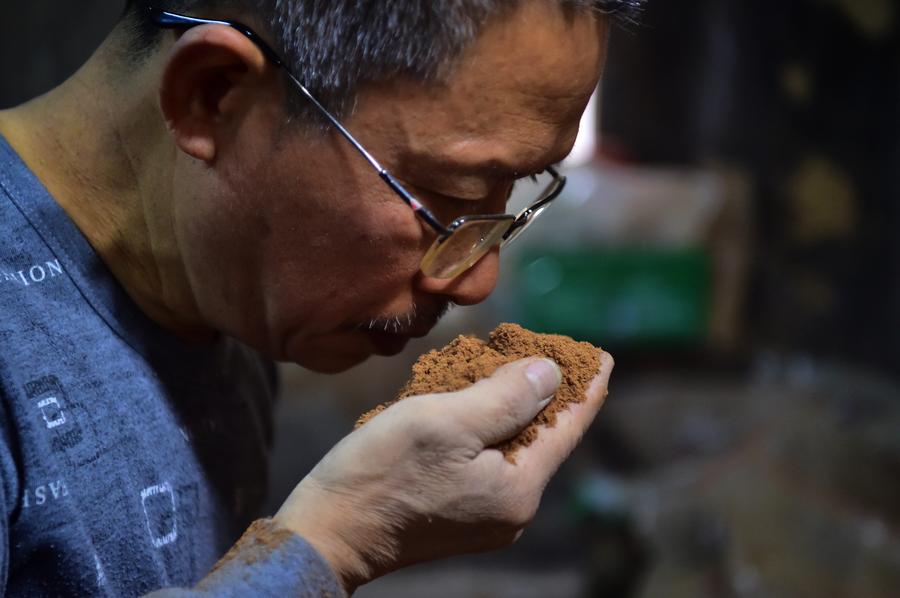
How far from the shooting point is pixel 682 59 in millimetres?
5910

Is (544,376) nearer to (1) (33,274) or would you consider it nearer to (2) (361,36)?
(2) (361,36)

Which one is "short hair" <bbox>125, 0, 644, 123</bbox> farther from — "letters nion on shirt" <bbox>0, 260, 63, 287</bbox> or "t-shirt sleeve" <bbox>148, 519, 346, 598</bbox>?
"t-shirt sleeve" <bbox>148, 519, 346, 598</bbox>

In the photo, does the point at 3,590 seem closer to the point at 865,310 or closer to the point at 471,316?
the point at 471,316

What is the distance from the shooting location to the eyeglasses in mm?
1424

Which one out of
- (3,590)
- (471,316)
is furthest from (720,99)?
(3,590)

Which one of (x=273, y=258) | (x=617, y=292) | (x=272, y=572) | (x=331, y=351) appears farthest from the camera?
(x=617, y=292)

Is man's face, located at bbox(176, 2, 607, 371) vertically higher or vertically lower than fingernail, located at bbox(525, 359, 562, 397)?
higher

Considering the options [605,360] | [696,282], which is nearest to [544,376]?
[605,360]

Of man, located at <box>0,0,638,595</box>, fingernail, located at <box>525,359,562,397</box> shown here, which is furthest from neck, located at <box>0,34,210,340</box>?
fingernail, located at <box>525,359,562,397</box>

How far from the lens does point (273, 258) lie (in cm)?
153

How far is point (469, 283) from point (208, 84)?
480 mm

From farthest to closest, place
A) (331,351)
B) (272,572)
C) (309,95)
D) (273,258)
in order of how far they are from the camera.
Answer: (331,351) < (273,258) < (309,95) < (272,572)

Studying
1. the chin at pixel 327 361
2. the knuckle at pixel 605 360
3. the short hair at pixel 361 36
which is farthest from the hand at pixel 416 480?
A: the short hair at pixel 361 36

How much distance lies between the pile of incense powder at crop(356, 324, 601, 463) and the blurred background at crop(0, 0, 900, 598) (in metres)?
2.84
